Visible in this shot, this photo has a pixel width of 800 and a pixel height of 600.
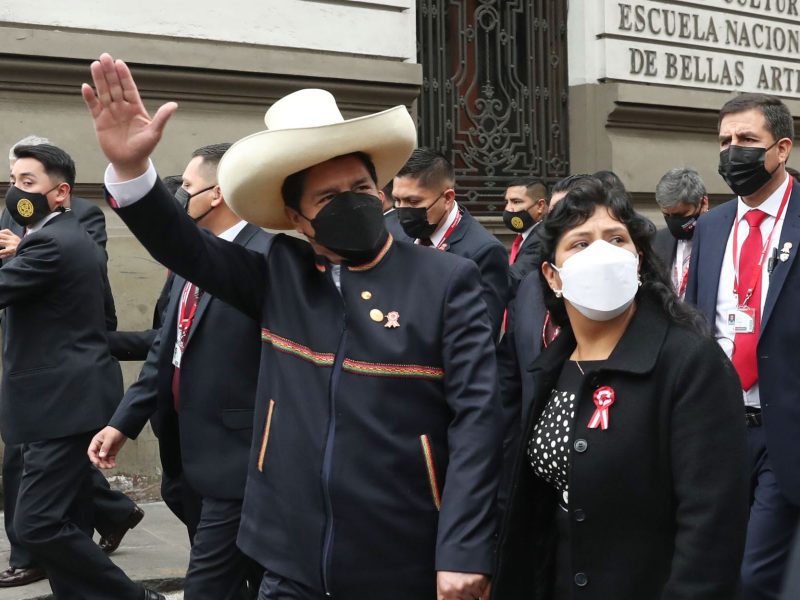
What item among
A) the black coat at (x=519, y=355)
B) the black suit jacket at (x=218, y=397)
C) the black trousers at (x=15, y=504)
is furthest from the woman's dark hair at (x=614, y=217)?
the black trousers at (x=15, y=504)

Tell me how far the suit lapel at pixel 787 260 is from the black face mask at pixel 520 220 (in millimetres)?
4802

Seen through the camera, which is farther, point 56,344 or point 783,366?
point 56,344

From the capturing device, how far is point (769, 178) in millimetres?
5082

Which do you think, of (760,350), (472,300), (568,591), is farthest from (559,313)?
(760,350)

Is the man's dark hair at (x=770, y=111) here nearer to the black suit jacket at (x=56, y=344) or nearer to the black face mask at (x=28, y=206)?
the black suit jacket at (x=56, y=344)

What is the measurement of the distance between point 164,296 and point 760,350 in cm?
248

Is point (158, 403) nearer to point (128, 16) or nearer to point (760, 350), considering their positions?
point (760, 350)

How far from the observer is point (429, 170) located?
6.58 metres

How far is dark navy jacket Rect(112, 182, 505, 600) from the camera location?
10.8 ft

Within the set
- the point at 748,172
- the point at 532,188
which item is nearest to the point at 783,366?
the point at 748,172

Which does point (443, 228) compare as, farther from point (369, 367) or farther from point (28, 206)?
point (369, 367)

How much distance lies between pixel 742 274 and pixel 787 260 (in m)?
0.23

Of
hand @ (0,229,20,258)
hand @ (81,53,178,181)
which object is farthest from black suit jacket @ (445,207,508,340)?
hand @ (81,53,178,181)

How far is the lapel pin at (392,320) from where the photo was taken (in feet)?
11.1
